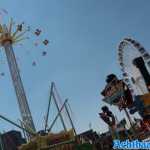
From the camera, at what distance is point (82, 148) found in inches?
1340

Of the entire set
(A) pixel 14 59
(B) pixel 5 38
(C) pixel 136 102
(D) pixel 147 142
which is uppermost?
(B) pixel 5 38

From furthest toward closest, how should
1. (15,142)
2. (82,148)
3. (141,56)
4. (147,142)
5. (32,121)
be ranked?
(15,142) < (32,121) < (141,56) < (82,148) < (147,142)

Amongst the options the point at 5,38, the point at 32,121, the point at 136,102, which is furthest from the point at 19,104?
the point at 136,102

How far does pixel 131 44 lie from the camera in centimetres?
4959

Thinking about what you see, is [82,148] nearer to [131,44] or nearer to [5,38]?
[131,44]

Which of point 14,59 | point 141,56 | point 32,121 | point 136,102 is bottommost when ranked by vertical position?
point 136,102

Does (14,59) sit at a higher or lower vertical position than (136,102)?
higher

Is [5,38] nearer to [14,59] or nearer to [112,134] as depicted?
[14,59]

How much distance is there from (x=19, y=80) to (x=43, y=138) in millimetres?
16920

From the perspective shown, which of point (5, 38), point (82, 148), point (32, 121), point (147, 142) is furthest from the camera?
point (5, 38)

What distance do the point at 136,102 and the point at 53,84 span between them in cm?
2068

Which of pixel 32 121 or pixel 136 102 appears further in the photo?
pixel 32 121

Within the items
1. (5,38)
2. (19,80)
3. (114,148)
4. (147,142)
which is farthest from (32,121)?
(147,142)

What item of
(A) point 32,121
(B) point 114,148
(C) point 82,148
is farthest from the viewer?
(A) point 32,121
